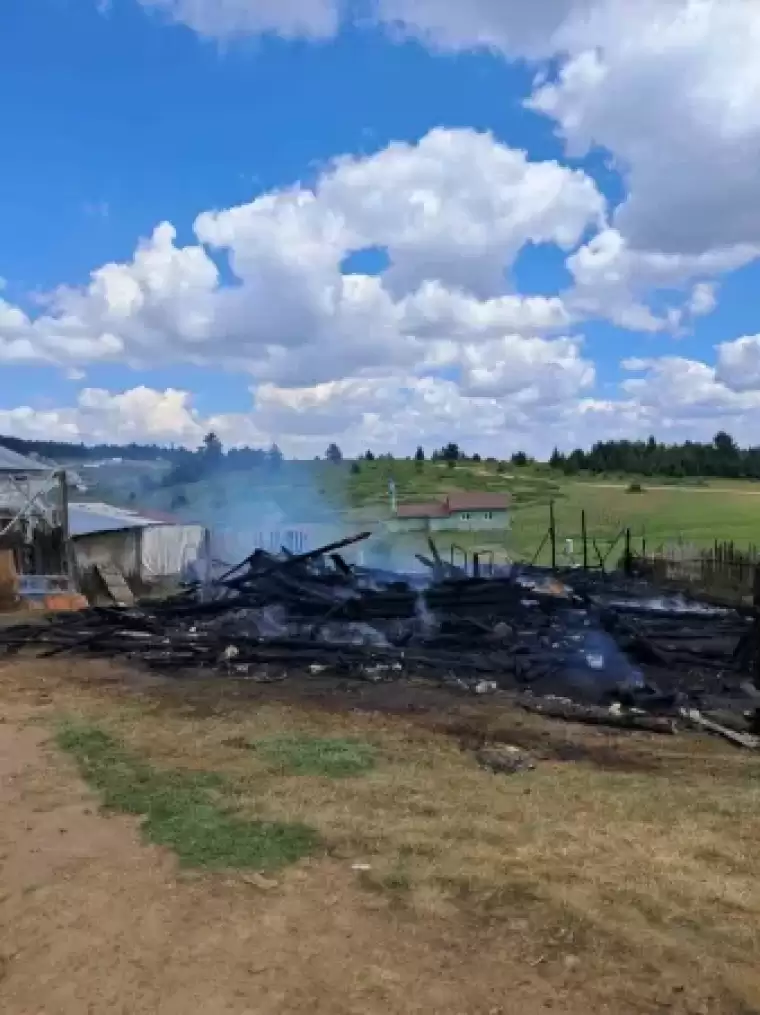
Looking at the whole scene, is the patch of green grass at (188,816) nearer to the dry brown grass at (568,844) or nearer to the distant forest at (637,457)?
the dry brown grass at (568,844)

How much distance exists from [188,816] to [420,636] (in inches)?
376

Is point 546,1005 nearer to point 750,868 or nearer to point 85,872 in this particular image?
point 750,868

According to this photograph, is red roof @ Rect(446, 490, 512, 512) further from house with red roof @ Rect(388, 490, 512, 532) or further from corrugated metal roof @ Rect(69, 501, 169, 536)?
corrugated metal roof @ Rect(69, 501, 169, 536)

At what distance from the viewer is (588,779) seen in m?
7.66

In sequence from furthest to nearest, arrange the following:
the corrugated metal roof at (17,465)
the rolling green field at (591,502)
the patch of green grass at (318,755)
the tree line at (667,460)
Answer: the tree line at (667,460)
the rolling green field at (591,502)
the corrugated metal roof at (17,465)
the patch of green grass at (318,755)

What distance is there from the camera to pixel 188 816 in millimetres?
6570

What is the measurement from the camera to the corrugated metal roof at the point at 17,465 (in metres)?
23.7

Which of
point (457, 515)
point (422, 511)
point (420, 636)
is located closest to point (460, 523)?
point (457, 515)

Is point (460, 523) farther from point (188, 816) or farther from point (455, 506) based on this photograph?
point (188, 816)

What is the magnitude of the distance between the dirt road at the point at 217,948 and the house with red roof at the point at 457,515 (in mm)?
44300

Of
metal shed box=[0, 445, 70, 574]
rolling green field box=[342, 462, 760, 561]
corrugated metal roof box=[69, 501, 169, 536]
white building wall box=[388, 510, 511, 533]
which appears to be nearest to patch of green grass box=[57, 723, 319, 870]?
metal shed box=[0, 445, 70, 574]

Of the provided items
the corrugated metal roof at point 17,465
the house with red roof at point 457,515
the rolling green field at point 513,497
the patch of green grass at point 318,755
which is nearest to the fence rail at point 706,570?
the rolling green field at point 513,497

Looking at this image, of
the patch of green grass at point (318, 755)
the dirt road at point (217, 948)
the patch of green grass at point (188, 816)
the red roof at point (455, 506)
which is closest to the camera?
the dirt road at point (217, 948)

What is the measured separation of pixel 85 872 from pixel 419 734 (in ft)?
14.9
